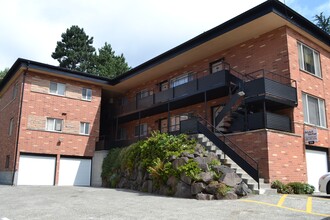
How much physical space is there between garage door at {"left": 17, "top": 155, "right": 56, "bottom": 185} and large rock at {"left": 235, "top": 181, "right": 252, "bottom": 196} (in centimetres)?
1566

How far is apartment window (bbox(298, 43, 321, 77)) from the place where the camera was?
18188 millimetres

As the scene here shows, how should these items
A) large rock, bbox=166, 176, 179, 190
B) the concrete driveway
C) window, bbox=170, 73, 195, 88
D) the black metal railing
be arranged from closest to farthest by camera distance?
the concrete driveway < large rock, bbox=166, 176, 179, 190 < the black metal railing < window, bbox=170, 73, 195, 88

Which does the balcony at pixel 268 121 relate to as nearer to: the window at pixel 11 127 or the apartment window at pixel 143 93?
the apartment window at pixel 143 93

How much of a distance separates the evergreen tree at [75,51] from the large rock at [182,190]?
41246 mm

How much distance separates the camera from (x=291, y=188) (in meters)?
14.1

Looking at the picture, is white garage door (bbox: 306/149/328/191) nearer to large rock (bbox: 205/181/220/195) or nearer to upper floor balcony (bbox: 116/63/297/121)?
upper floor balcony (bbox: 116/63/297/121)

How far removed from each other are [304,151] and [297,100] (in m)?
2.65

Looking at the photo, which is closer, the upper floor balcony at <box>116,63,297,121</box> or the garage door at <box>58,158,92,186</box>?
the upper floor balcony at <box>116,63,297,121</box>

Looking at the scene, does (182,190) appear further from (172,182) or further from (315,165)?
(315,165)

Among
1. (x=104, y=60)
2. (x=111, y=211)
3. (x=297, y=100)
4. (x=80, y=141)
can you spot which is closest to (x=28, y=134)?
(x=80, y=141)

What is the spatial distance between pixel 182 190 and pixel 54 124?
580 inches

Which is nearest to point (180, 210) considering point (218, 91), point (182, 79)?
point (218, 91)

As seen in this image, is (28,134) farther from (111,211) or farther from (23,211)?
(111,211)

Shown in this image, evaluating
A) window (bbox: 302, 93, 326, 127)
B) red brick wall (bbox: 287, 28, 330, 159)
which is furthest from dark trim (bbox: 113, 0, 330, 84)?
window (bbox: 302, 93, 326, 127)
